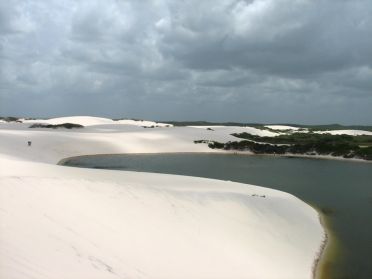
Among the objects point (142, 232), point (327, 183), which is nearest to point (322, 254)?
point (142, 232)

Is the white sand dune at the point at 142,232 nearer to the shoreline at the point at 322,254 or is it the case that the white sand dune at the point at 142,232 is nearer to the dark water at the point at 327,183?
the shoreline at the point at 322,254

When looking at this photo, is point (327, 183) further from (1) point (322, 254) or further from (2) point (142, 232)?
(2) point (142, 232)

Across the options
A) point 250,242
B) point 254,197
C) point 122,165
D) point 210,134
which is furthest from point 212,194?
point 210,134

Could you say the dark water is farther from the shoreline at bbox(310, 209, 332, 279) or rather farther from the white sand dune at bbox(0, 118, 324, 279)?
the white sand dune at bbox(0, 118, 324, 279)

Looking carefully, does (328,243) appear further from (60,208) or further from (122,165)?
(122,165)

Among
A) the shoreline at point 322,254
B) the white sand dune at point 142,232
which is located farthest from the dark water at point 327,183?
the white sand dune at point 142,232

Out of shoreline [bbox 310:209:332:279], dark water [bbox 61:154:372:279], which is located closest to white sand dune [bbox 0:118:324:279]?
shoreline [bbox 310:209:332:279]
